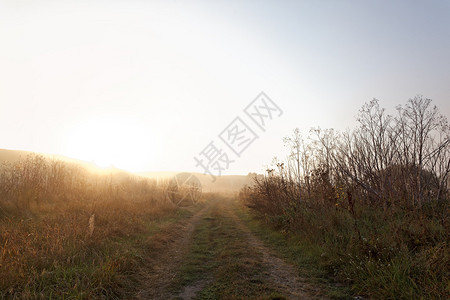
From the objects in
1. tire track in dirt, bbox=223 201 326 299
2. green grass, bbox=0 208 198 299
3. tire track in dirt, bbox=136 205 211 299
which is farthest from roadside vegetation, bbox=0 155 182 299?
tire track in dirt, bbox=223 201 326 299

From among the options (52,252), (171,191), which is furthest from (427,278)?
(171,191)

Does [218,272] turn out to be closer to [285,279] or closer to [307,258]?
[285,279]

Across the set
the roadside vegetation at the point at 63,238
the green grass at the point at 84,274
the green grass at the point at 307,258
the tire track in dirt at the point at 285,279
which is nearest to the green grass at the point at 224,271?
the tire track in dirt at the point at 285,279

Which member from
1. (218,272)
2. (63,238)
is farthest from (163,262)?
(63,238)

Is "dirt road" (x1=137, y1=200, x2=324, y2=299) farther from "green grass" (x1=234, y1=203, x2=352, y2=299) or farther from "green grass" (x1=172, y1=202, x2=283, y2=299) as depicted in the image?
"green grass" (x1=234, y1=203, x2=352, y2=299)

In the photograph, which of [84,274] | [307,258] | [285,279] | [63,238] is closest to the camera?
[84,274]

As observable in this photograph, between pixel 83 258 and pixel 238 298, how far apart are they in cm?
359

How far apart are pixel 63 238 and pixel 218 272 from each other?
3.77 meters

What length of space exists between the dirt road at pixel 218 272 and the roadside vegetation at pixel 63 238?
0.50 m

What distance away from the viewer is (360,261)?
4875 millimetres

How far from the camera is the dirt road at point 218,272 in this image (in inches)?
172

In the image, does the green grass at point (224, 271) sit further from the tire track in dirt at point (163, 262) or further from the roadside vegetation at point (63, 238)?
the roadside vegetation at point (63, 238)

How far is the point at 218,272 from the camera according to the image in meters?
5.37

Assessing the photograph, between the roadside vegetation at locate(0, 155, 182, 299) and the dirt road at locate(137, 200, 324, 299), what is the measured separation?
50 cm
